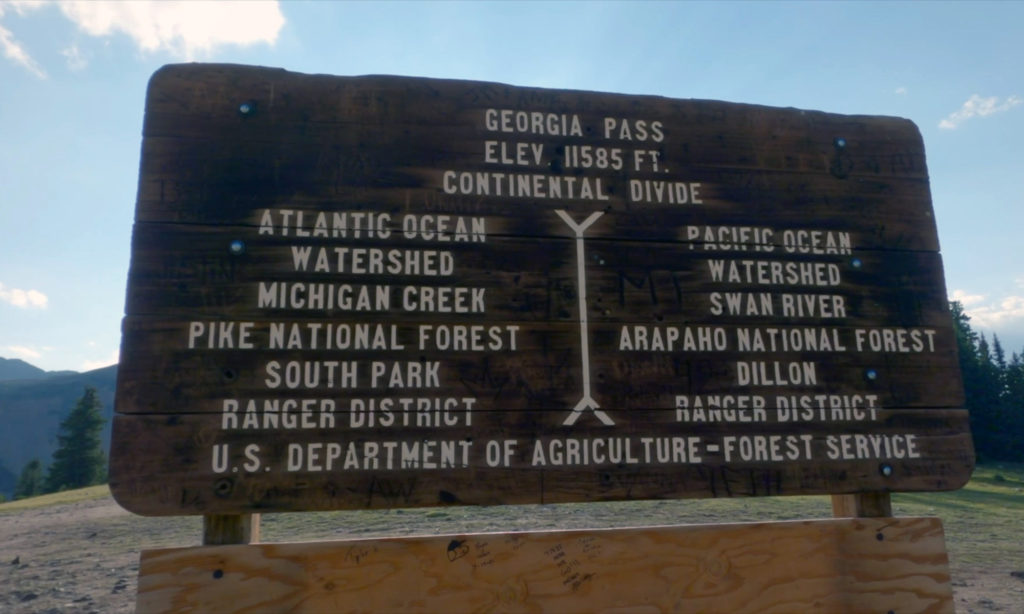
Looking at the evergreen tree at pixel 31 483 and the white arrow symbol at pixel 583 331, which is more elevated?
the white arrow symbol at pixel 583 331

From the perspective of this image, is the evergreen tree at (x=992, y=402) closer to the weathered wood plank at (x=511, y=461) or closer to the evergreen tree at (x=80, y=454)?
the weathered wood plank at (x=511, y=461)

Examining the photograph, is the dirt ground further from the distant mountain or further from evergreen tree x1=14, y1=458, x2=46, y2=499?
the distant mountain

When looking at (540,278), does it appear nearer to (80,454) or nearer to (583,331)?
(583,331)

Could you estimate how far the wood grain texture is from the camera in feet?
8.87

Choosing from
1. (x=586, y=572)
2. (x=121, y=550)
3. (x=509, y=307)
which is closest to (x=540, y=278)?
(x=509, y=307)

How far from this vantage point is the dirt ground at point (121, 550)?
24.4 feet

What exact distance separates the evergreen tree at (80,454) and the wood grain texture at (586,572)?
2729 inches

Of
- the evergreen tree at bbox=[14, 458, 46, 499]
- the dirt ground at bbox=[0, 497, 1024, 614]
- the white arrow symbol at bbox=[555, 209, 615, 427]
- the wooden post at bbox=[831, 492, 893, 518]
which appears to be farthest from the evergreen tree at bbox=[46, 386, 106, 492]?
the wooden post at bbox=[831, 492, 893, 518]

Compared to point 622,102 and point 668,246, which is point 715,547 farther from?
point 622,102

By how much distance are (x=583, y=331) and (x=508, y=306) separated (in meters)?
0.37

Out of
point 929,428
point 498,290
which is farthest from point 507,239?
point 929,428

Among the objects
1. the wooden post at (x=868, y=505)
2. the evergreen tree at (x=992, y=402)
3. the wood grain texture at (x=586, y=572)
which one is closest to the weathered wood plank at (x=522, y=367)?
the wooden post at (x=868, y=505)

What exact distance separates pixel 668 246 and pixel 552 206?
1.99 feet

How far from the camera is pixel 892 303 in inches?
139
